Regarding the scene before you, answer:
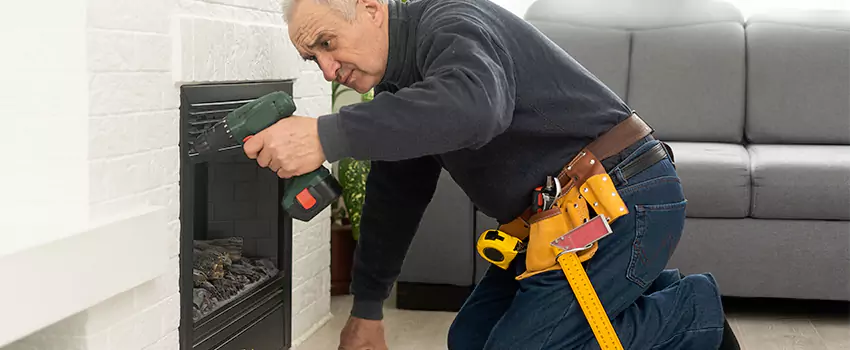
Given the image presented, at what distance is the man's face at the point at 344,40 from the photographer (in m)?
1.81

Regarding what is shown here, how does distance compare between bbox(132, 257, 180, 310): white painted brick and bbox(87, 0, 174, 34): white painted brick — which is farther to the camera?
bbox(132, 257, 180, 310): white painted brick

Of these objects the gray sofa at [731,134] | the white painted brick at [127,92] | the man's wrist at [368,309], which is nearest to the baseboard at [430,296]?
the gray sofa at [731,134]

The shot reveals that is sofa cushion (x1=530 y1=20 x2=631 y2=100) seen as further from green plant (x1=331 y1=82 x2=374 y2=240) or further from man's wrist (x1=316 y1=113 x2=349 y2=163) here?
man's wrist (x1=316 y1=113 x2=349 y2=163)

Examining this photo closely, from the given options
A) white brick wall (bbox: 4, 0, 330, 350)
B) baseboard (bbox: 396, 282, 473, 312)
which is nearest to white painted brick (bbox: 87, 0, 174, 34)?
white brick wall (bbox: 4, 0, 330, 350)

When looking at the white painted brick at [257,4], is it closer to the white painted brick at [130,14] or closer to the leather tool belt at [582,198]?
the white painted brick at [130,14]

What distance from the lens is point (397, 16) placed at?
1.92 metres

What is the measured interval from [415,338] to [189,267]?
1.04 meters

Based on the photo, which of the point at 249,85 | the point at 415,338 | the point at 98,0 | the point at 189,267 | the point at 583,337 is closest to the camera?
the point at 98,0

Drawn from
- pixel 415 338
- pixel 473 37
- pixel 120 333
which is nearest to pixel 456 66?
pixel 473 37

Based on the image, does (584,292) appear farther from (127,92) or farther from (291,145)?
(127,92)

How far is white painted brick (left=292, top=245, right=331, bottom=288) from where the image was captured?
303 centimetres

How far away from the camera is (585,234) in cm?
196

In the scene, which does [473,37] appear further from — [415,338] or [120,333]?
[415,338]

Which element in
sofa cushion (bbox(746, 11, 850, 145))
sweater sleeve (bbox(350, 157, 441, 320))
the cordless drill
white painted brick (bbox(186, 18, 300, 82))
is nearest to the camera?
the cordless drill
